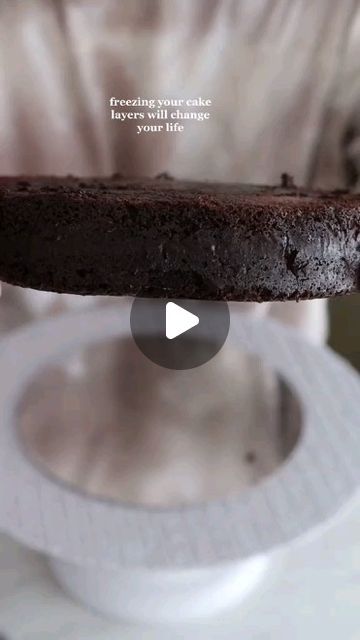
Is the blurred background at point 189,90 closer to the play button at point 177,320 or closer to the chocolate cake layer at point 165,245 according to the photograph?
the play button at point 177,320

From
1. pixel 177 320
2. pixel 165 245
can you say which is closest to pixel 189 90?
pixel 177 320

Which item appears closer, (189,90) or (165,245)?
(165,245)
